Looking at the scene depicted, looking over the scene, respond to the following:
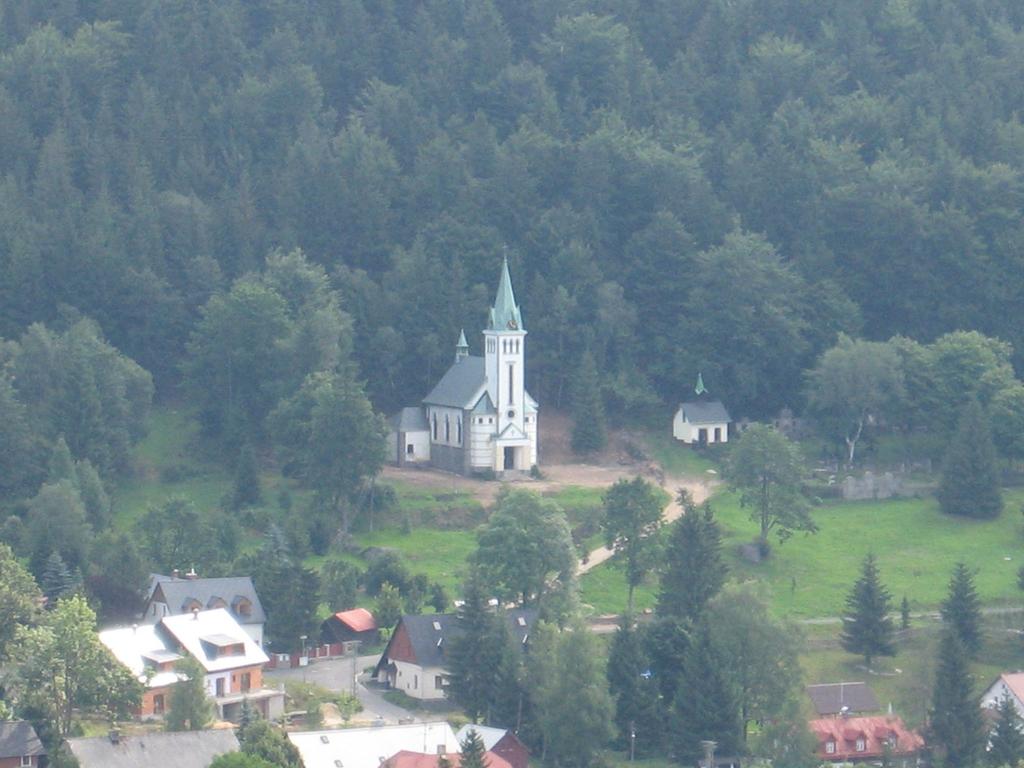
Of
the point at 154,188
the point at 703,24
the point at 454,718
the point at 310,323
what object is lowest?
the point at 454,718

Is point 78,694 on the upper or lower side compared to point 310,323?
lower

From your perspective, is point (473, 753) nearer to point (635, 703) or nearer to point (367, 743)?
point (367, 743)

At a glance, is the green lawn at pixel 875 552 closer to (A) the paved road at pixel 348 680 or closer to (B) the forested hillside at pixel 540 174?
(A) the paved road at pixel 348 680

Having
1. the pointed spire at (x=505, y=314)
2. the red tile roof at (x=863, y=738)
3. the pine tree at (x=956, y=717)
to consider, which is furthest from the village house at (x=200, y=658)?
the pointed spire at (x=505, y=314)

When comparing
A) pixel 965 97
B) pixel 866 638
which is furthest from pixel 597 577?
pixel 965 97

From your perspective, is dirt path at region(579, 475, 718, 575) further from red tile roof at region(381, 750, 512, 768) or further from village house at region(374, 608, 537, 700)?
red tile roof at region(381, 750, 512, 768)

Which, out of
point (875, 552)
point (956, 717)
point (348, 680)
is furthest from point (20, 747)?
point (875, 552)

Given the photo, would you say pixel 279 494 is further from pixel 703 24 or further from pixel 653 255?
pixel 703 24
